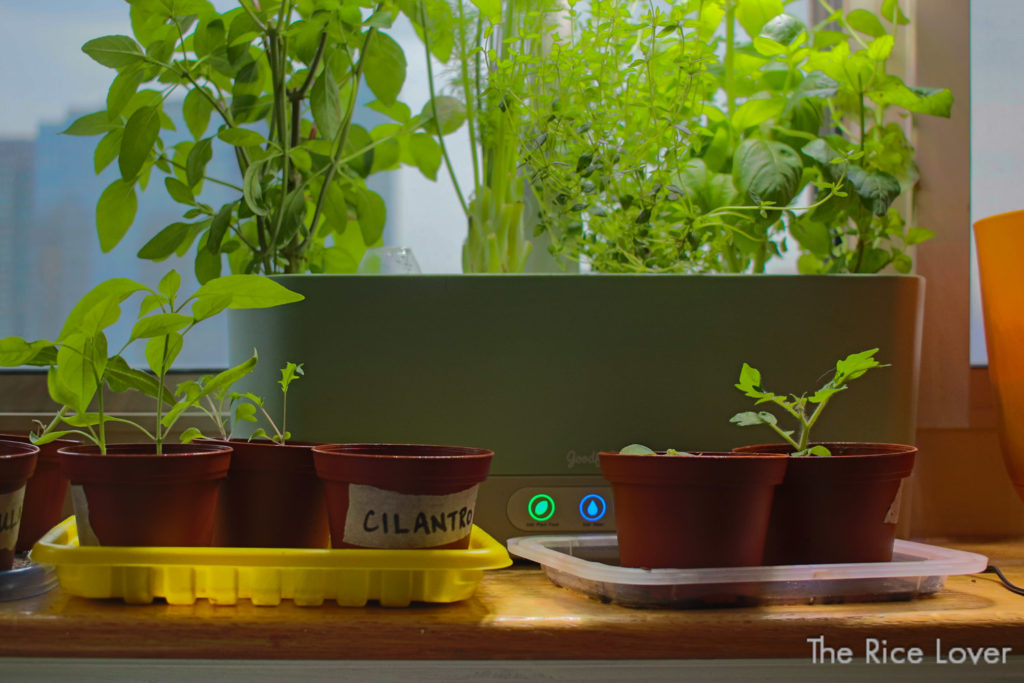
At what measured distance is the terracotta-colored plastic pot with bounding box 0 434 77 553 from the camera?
2.07 ft

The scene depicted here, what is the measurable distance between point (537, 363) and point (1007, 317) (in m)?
0.43

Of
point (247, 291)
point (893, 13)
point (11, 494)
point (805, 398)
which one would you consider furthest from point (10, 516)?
point (893, 13)

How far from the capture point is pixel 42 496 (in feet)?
2.10

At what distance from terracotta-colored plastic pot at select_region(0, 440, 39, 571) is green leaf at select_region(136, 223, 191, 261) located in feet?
0.83

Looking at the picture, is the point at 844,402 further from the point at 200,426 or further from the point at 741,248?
the point at 200,426

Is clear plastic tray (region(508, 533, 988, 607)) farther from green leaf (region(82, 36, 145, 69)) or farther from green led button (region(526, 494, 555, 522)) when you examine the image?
green leaf (region(82, 36, 145, 69))

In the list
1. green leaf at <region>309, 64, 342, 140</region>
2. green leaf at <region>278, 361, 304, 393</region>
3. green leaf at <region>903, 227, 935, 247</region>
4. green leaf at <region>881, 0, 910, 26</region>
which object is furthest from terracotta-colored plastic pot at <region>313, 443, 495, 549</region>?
green leaf at <region>881, 0, 910, 26</region>

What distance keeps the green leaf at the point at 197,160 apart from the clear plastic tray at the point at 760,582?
18.8 inches

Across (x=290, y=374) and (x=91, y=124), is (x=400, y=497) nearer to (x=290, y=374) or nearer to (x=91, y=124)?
(x=290, y=374)

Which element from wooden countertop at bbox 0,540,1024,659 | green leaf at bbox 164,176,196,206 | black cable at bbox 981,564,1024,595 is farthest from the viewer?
green leaf at bbox 164,176,196,206

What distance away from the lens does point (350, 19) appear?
697 millimetres

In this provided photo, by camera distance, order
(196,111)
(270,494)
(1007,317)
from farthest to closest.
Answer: (196,111), (1007,317), (270,494)

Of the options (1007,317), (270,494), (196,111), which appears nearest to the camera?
(270,494)

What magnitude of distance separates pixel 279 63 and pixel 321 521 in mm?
427
